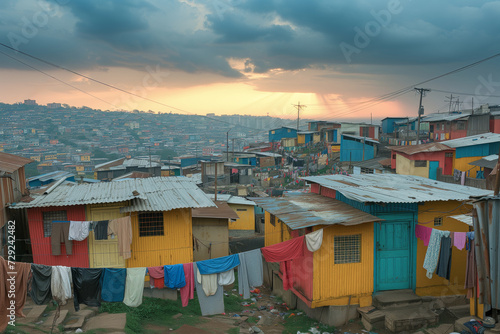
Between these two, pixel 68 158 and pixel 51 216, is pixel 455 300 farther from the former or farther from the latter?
pixel 68 158

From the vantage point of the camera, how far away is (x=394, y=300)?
11.0 metres

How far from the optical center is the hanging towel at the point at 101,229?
11812 millimetres

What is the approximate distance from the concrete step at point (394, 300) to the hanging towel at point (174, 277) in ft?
19.8

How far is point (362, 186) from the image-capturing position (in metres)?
13.7

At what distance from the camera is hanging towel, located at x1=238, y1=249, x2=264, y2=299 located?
414 inches

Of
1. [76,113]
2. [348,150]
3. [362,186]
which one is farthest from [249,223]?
[76,113]

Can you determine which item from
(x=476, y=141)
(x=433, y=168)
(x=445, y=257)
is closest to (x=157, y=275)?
(x=445, y=257)

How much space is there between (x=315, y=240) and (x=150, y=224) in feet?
19.3

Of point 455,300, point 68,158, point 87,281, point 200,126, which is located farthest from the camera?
point 200,126

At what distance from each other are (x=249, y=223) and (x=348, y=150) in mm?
23133

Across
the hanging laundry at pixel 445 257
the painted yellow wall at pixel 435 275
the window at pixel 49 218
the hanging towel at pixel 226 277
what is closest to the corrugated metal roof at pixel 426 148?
the painted yellow wall at pixel 435 275

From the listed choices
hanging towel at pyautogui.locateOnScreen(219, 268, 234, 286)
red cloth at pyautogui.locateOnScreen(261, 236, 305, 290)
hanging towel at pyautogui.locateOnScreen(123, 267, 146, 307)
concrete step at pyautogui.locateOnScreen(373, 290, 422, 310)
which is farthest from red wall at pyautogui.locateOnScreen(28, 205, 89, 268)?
concrete step at pyautogui.locateOnScreen(373, 290, 422, 310)

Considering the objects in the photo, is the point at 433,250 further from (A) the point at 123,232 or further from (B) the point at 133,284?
(A) the point at 123,232

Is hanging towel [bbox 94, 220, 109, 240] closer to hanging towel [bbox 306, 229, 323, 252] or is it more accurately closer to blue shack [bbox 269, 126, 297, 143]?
hanging towel [bbox 306, 229, 323, 252]
